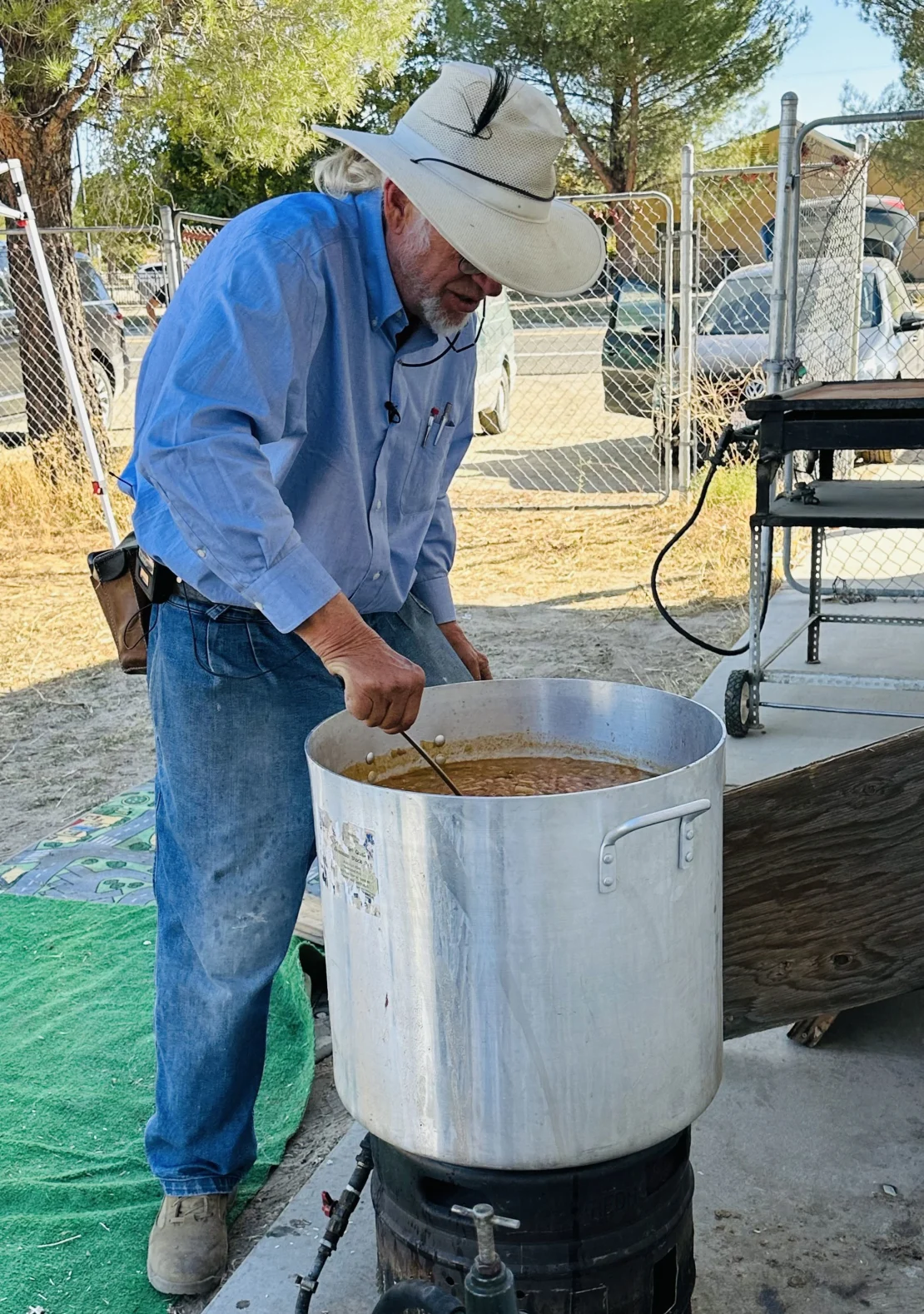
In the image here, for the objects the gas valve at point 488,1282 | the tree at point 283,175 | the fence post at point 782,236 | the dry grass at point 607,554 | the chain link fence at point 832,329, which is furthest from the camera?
the tree at point 283,175

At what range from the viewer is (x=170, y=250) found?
8.40 metres

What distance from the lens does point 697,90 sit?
35125mm

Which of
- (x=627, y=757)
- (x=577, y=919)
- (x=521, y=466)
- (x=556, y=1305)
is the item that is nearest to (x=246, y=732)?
(x=627, y=757)

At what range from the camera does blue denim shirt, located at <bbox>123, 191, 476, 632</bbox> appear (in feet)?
6.35

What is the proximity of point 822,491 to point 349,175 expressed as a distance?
3475 millimetres

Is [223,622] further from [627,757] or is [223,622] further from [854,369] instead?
[854,369]

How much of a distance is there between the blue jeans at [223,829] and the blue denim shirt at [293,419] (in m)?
0.14

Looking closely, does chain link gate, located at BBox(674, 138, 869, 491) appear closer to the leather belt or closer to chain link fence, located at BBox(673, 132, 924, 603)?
chain link fence, located at BBox(673, 132, 924, 603)

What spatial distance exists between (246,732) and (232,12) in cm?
811

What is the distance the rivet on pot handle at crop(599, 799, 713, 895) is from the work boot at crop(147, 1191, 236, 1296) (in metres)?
1.35

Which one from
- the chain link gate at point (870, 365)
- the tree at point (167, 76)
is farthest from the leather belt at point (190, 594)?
the tree at point (167, 76)

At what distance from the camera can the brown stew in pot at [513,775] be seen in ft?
6.69

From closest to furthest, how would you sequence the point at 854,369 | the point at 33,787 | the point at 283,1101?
the point at 283,1101 < the point at 33,787 < the point at 854,369

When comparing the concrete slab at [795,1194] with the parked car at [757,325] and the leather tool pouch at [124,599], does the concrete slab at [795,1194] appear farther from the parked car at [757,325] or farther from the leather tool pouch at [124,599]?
the parked car at [757,325]
